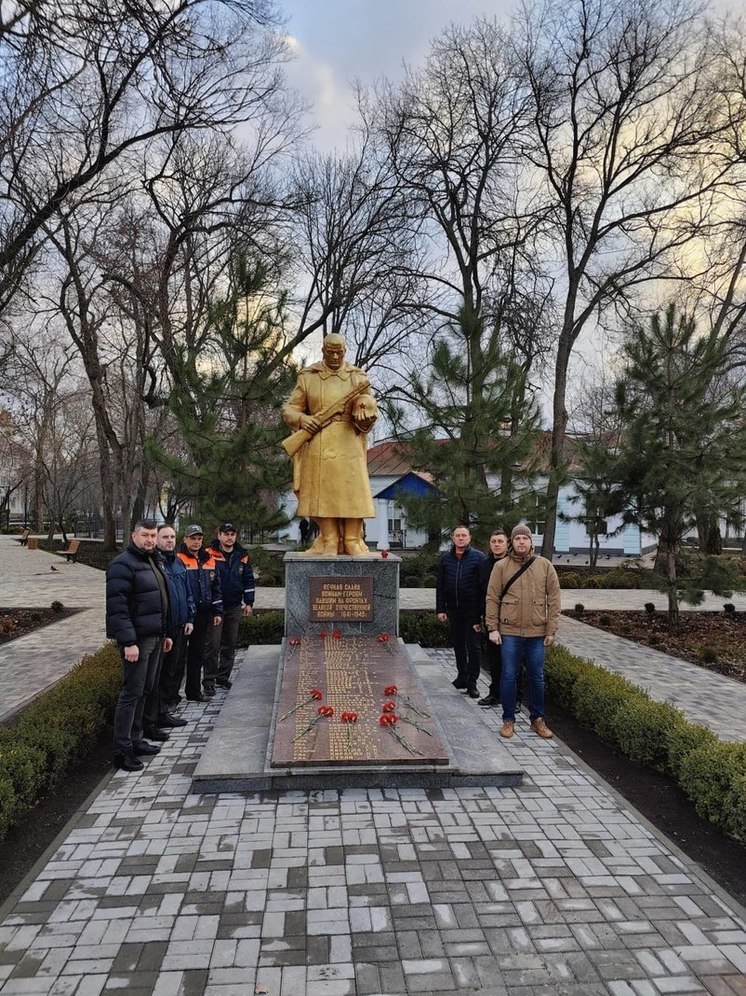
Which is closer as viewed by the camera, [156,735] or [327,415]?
[156,735]

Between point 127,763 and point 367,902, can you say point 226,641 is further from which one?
point 367,902

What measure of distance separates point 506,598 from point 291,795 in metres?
2.51

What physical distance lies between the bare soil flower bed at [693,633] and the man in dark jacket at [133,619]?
24.6 ft

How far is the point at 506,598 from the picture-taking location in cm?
571

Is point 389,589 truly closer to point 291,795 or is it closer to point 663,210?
point 291,795

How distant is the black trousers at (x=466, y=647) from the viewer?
7.05 metres

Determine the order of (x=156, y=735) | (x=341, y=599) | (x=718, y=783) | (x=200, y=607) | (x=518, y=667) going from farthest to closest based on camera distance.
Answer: (x=341, y=599) < (x=200, y=607) < (x=518, y=667) < (x=156, y=735) < (x=718, y=783)

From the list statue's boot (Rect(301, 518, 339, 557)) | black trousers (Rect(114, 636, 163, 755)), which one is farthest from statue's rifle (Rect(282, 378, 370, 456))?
black trousers (Rect(114, 636, 163, 755))

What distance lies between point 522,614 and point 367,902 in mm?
3020

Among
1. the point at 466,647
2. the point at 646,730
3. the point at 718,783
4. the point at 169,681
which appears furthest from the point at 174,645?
the point at 718,783

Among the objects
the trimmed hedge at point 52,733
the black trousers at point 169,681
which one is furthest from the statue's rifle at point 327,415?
the trimmed hedge at point 52,733

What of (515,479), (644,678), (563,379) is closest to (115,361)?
(563,379)

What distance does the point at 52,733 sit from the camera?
4785 millimetres

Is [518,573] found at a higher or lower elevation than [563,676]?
higher
